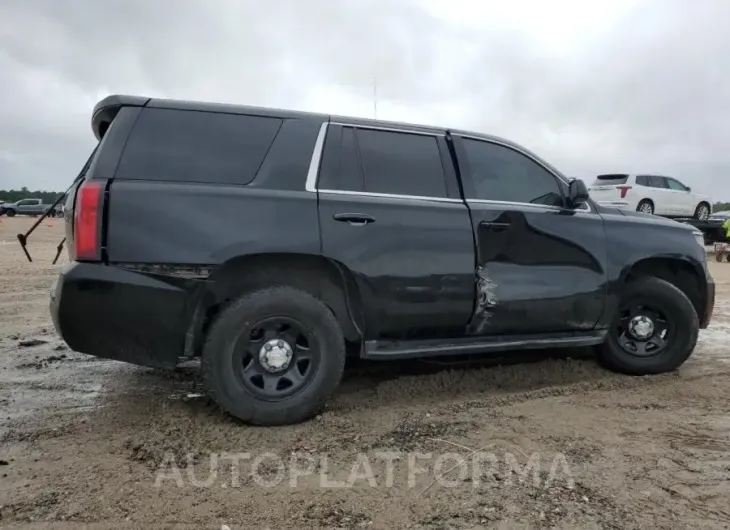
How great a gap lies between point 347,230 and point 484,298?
3.49ft

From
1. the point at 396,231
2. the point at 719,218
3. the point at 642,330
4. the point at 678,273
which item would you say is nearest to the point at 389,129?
the point at 396,231

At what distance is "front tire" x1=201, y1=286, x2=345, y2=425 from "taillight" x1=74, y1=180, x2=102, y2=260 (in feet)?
2.59

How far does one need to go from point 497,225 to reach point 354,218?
3.48 feet

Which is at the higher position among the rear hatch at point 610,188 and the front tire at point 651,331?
the rear hatch at point 610,188

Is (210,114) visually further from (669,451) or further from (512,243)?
(669,451)

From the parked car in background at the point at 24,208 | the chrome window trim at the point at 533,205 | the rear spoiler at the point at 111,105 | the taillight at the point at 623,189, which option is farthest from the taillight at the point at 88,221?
the parked car in background at the point at 24,208

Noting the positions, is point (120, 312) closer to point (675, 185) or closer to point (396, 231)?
point (396, 231)

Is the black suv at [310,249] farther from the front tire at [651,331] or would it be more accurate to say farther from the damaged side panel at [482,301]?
the front tire at [651,331]

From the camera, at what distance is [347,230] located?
11.5ft

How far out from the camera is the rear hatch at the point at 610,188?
15086 mm

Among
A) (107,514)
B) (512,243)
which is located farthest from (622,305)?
(107,514)

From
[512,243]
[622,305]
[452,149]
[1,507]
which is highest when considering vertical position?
[452,149]

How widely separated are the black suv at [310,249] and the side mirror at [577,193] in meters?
0.01

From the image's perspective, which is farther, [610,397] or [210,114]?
[610,397]
